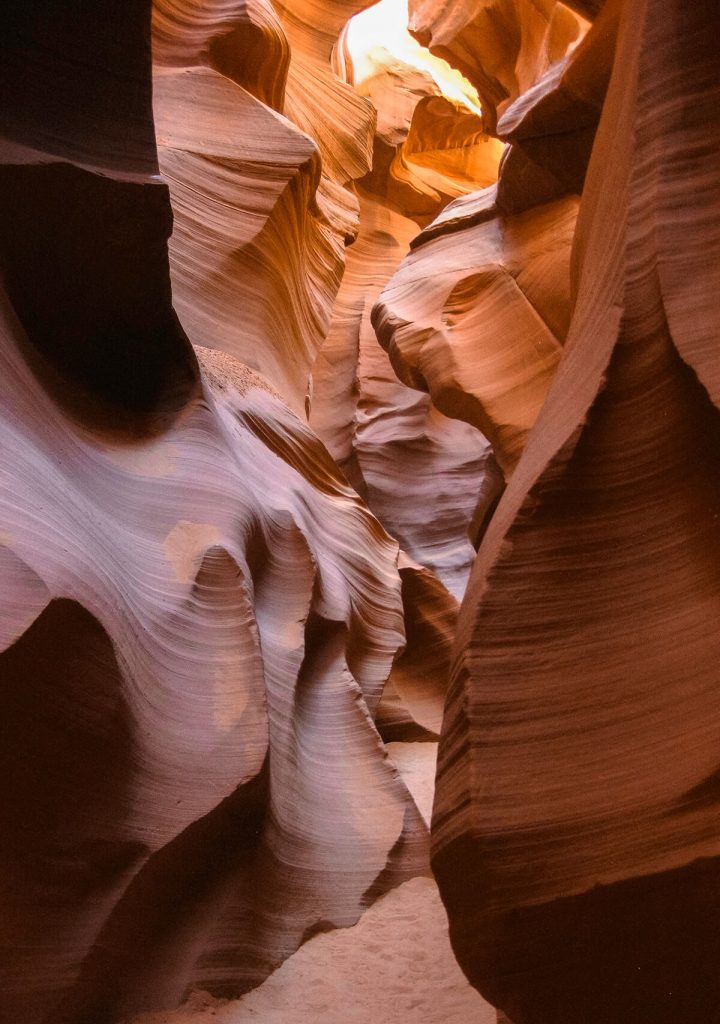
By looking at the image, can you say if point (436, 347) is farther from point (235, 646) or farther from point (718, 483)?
point (718, 483)

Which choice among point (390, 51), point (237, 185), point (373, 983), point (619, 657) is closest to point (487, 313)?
point (237, 185)

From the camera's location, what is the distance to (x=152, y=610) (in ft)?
10.8

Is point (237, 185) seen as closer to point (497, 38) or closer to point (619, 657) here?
point (497, 38)

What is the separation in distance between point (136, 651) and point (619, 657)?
1474 millimetres

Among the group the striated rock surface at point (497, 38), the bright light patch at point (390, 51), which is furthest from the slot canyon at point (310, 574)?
the bright light patch at point (390, 51)

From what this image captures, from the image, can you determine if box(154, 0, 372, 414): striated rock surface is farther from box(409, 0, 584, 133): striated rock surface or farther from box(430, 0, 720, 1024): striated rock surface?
box(430, 0, 720, 1024): striated rock surface

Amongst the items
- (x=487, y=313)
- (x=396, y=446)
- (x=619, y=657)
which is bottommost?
(x=396, y=446)

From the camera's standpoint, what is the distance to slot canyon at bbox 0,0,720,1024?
6.98ft

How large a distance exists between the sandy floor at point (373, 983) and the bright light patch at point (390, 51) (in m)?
10.4

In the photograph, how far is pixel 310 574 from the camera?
4.57 m

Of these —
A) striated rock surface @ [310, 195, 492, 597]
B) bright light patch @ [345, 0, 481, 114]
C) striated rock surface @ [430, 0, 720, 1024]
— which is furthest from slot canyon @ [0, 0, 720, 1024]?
bright light patch @ [345, 0, 481, 114]

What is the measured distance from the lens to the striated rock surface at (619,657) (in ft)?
6.69

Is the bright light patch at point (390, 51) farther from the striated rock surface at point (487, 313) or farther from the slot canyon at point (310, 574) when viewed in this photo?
the slot canyon at point (310, 574)

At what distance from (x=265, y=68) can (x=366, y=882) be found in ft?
15.8
